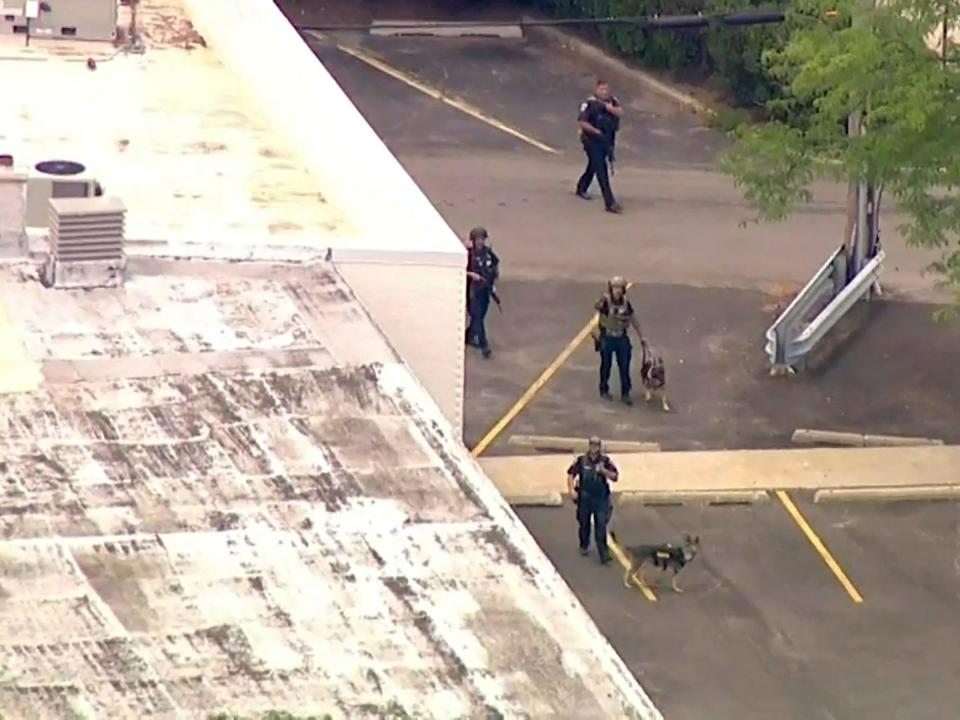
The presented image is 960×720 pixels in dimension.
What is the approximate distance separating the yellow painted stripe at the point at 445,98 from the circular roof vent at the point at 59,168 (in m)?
15.2

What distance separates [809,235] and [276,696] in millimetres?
18911

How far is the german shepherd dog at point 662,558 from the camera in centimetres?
2019

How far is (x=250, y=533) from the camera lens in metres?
13.9

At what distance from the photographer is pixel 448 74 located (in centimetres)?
3694

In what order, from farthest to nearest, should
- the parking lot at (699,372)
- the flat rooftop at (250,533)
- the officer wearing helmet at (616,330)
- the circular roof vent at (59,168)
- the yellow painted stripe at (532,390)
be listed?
the officer wearing helmet at (616,330) < the yellow painted stripe at (532,390) < the parking lot at (699,372) < the circular roof vent at (59,168) < the flat rooftop at (250,533)

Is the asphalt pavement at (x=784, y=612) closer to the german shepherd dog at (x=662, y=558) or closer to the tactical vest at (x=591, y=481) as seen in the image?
the german shepherd dog at (x=662, y=558)

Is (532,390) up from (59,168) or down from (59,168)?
down

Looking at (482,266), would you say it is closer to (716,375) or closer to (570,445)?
(570,445)

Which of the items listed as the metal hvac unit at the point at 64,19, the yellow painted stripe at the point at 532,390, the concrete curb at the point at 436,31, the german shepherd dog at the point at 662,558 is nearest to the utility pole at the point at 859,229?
the yellow painted stripe at the point at 532,390

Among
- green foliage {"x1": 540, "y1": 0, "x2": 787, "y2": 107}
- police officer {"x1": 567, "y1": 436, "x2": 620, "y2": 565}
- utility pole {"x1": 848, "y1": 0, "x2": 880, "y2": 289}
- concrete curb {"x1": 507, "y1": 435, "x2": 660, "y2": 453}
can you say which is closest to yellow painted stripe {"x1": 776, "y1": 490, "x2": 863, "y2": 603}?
concrete curb {"x1": 507, "y1": 435, "x2": 660, "y2": 453}

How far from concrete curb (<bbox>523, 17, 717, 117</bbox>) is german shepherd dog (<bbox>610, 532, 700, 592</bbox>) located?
1554 cm

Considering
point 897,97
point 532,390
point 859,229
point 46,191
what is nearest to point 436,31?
point 859,229

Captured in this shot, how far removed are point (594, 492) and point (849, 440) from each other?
4.28 m

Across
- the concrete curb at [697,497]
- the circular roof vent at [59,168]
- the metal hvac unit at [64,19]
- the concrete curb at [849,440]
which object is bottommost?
the concrete curb at [697,497]
